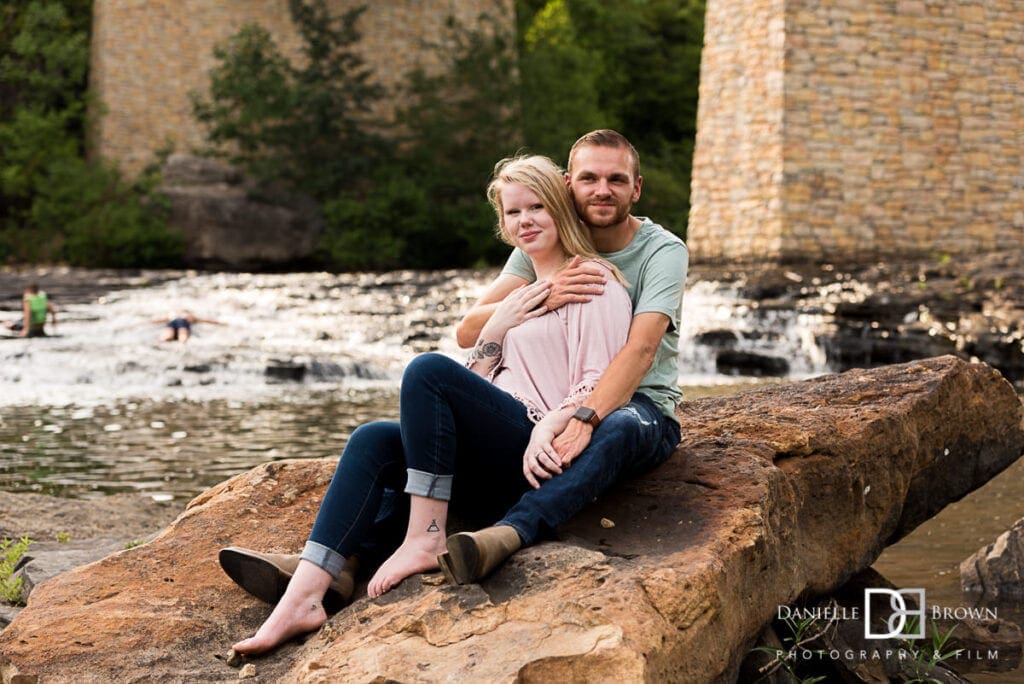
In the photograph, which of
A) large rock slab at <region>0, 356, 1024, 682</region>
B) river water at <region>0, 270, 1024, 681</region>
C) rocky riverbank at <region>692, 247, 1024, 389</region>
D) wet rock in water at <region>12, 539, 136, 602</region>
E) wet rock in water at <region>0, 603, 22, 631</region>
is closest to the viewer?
large rock slab at <region>0, 356, 1024, 682</region>

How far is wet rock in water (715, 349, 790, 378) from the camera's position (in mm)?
13031

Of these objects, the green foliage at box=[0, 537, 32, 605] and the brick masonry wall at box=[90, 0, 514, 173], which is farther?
the brick masonry wall at box=[90, 0, 514, 173]

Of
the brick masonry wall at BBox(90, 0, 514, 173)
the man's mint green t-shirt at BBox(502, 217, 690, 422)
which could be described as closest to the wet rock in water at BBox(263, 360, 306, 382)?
the man's mint green t-shirt at BBox(502, 217, 690, 422)

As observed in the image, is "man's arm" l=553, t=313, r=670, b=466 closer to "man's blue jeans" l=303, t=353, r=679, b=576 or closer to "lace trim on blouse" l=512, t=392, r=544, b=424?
"man's blue jeans" l=303, t=353, r=679, b=576

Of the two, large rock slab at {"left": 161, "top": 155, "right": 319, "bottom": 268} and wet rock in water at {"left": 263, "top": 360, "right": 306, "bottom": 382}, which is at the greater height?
large rock slab at {"left": 161, "top": 155, "right": 319, "bottom": 268}

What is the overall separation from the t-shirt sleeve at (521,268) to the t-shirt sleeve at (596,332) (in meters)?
0.30

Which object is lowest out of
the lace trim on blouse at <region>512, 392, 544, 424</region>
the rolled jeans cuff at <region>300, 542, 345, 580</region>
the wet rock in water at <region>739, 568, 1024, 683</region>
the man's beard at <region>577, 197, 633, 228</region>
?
the wet rock in water at <region>739, 568, 1024, 683</region>

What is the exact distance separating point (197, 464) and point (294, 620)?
16.5 ft

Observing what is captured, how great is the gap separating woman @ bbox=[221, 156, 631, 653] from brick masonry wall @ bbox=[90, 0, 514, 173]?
1061 inches

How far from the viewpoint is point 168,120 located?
29.1m

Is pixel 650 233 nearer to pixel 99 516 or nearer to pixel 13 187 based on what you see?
pixel 99 516

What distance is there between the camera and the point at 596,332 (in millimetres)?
3203

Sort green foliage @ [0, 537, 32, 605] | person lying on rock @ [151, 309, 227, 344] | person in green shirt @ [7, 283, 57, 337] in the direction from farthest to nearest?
person in green shirt @ [7, 283, 57, 337], person lying on rock @ [151, 309, 227, 344], green foliage @ [0, 537, 32, 605]

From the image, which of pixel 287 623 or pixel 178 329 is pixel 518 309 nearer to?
pixel 287 623
